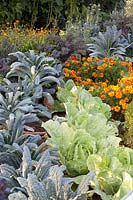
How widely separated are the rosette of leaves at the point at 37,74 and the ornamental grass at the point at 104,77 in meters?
0.25

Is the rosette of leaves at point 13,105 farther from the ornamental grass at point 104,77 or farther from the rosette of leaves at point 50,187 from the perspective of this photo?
the rosette of leaves at point 50,187

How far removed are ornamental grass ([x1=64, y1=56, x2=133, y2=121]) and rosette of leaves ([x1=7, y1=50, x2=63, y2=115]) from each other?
25cm

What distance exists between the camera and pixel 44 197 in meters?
3.06

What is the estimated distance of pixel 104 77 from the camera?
6305 mm

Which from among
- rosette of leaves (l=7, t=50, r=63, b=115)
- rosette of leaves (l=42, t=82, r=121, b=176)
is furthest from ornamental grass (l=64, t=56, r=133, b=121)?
rosette of leaves (l=42, t=82, r=121, b=176)

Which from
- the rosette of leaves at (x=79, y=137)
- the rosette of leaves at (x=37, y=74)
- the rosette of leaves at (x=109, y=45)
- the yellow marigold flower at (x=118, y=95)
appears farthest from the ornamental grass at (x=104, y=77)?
the rosette of leaves at (x=109, y=45)

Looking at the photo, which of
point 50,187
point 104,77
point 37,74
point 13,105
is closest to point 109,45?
point 104,77

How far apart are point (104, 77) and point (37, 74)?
39.1 inches

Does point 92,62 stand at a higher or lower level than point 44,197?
higher

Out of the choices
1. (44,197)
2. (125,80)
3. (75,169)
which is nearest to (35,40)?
(125,80)

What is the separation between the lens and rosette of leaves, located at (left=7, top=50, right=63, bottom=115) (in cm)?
549

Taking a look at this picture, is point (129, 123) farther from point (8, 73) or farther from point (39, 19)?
point (39, 19)

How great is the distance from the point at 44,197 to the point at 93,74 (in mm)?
3365

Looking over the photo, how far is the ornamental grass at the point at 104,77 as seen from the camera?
5.43 m
